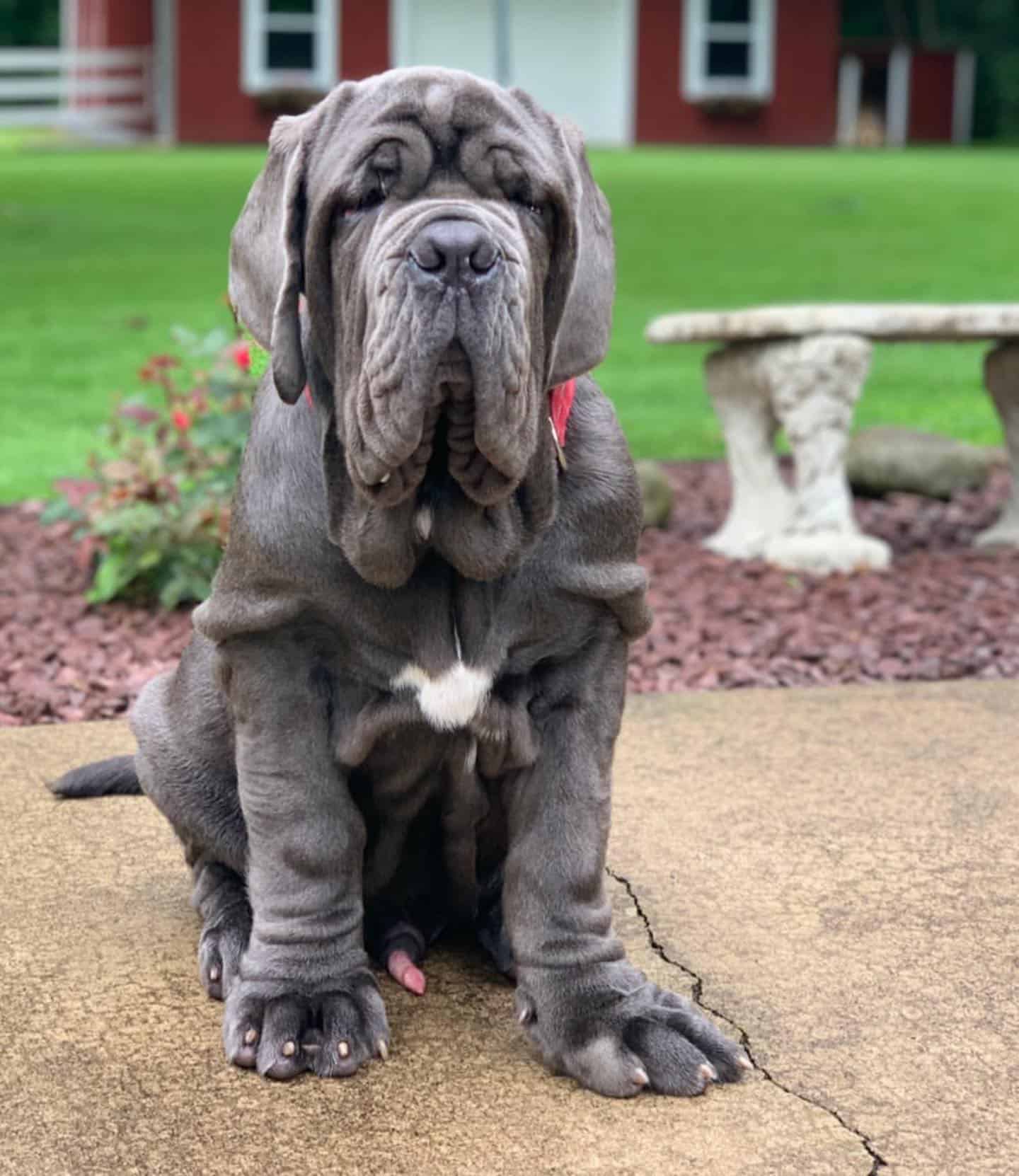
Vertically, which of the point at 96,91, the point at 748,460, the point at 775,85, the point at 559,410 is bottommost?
the point at 748,460

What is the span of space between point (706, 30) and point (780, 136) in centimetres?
241

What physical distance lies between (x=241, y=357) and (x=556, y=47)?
29.0 metres

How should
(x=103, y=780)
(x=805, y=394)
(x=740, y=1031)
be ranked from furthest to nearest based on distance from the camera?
(x=805, y=394), (x=103, y=780), (x=740, y=1031)

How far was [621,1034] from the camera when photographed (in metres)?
2.96

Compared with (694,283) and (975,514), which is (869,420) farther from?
(694,283)

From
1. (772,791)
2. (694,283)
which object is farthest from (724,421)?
(694,283)

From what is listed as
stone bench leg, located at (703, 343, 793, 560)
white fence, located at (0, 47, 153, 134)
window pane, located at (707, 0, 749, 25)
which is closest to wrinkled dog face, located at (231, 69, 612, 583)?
stone bench leg, located at (703, 343, 793, 560)

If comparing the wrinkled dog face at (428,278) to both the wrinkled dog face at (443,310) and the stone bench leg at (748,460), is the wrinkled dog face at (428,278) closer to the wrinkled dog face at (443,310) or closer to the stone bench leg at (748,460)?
the wrinkled dog face at (443,310)

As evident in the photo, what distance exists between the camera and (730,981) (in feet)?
11.0

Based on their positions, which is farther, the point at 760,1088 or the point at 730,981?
the point at 730,981

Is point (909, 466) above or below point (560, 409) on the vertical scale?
below

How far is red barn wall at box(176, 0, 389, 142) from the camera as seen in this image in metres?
31.3

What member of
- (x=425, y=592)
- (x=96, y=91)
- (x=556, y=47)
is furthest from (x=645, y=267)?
(x=556, y=47)

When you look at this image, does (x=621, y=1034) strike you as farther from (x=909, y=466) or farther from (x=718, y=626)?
(x=909, y=466)
